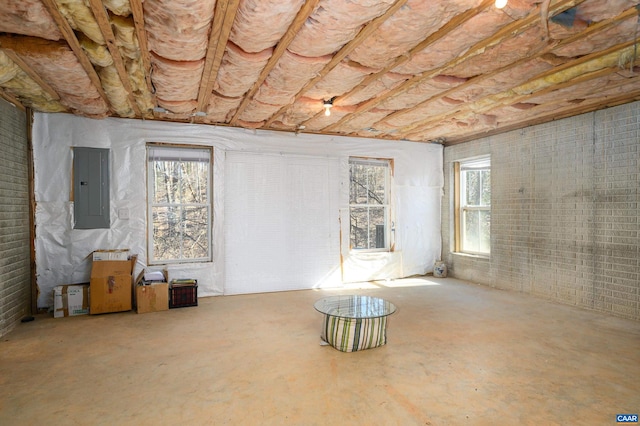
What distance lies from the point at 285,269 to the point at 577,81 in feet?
14.3

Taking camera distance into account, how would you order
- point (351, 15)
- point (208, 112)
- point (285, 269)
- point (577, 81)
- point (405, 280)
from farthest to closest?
point (405, 280)
point (285, 269)
point (208, 112)
point (577, 81)
point (351, 15)

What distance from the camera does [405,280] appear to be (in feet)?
20.6

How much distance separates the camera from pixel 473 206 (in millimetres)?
6277

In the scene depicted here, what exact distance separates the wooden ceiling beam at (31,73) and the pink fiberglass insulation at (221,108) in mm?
1568

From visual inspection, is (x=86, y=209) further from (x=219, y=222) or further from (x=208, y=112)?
(x=208, y=112)

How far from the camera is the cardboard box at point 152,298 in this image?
4.32 meters

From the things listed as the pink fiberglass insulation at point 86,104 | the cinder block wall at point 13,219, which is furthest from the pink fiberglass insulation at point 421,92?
the cinder block wall at point 13,219

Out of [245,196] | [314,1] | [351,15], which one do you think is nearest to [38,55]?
[314,1]

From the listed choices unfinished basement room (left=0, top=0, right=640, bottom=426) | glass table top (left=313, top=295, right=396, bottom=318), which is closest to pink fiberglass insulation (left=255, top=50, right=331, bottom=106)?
unfinished basement room (left=0, top=0, right=640, bottom=426)

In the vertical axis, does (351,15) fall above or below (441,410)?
above

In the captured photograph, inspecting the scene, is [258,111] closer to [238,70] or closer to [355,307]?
[238,70]

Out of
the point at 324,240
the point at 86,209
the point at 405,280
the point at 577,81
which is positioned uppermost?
the point at 577,81

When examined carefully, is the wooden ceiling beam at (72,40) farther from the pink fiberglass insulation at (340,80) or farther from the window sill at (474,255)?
the window sill at (474,255)

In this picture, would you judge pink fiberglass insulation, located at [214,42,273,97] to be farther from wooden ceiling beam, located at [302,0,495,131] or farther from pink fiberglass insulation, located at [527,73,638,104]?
pink fiberglass insulation, located at [527,73,638,104]
